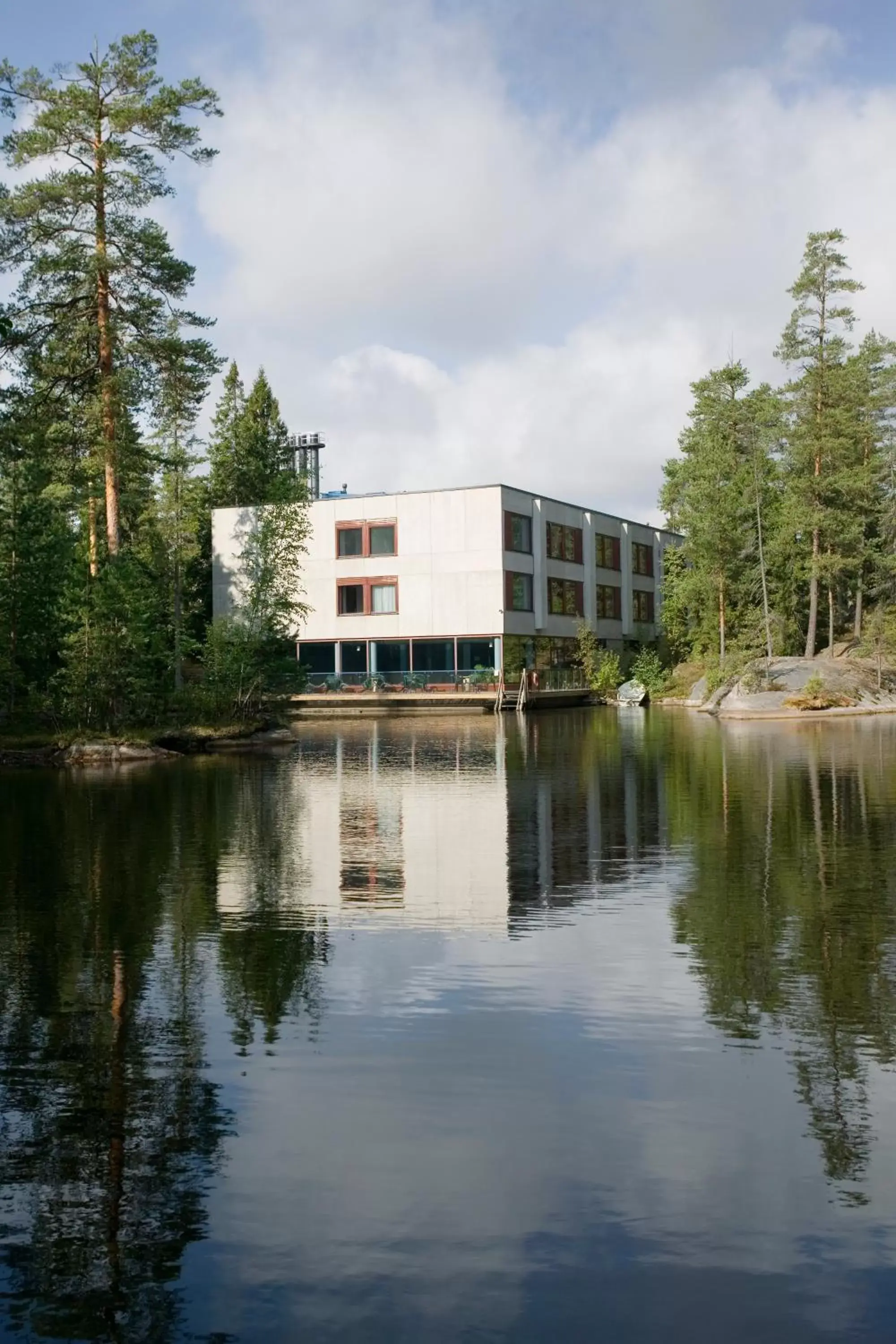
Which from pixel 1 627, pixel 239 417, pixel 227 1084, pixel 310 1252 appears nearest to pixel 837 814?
pixel 227 1084

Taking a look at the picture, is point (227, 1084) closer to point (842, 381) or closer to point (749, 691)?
point (749, 691)

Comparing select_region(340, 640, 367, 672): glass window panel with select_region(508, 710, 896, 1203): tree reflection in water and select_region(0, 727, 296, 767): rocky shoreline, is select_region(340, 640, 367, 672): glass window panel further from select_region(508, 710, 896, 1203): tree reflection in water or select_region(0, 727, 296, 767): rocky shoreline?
select_region(508, 710, 896, 1203): tree reflection in water

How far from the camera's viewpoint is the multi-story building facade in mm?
62500

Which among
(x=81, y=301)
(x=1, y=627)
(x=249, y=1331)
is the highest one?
(x=81, y=301)

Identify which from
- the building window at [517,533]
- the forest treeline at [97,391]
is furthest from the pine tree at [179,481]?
the building window at [517,533]

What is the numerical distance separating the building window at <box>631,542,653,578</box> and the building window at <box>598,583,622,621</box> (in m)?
3.16

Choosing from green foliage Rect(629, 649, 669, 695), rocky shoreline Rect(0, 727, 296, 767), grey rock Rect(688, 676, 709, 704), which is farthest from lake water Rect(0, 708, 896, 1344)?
green foliage Rect(629, 649, 669, 695)

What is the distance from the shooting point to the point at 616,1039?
714cm

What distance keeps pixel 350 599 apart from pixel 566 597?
38.8 feet

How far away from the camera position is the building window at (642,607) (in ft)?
259

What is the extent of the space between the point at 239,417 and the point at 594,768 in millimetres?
60635

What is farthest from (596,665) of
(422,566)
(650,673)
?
(422,566)

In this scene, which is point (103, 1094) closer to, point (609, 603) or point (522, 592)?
point (522, 592)

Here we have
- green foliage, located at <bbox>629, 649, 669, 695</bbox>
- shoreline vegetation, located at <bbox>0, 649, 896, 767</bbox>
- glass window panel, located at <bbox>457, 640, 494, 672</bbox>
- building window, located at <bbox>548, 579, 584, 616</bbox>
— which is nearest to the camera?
shoreline vegetation, located at <bbox>0, 649, 896, 767</bbox>
